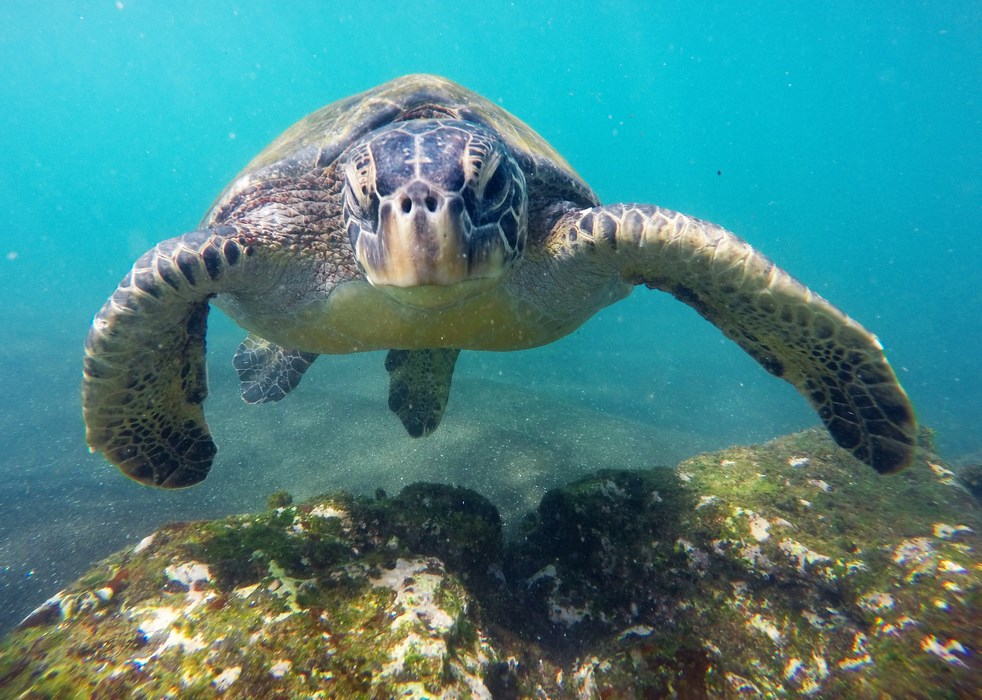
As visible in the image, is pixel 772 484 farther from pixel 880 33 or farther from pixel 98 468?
pixel 880 33

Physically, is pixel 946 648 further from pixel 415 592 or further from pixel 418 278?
pixel 418 278

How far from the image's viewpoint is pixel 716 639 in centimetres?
221

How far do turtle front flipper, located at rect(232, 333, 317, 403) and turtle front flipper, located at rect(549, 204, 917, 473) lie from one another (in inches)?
165

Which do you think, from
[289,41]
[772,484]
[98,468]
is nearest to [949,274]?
[772,484]

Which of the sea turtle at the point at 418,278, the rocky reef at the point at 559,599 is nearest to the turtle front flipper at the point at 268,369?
the sea turtle at the point at 418,278

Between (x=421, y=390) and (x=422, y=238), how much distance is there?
318cm

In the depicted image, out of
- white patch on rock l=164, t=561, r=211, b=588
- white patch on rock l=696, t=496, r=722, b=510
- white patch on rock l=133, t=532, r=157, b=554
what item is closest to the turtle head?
white patch on rock l=164, t=561, r=211, b=588

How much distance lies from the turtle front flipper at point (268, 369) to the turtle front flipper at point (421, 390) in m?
1.33

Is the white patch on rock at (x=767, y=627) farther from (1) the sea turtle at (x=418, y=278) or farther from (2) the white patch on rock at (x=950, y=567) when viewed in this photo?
(1) the sea turtle at (x=418, y=278)

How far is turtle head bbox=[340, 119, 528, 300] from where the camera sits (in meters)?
2.26

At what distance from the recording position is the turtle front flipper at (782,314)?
2.78 m

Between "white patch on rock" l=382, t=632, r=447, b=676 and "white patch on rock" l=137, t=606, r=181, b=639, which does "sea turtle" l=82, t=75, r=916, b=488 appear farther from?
"white patch on rock" l=382, t=632, r=447, b=676

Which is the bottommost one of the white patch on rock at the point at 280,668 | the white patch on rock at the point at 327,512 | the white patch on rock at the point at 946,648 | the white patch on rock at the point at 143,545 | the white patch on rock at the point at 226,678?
the white patch on rock at the point at 226,678

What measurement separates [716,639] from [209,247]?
3.56m
